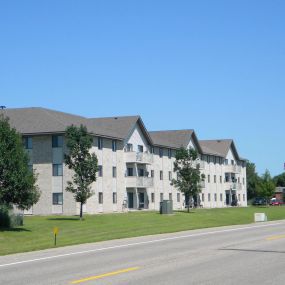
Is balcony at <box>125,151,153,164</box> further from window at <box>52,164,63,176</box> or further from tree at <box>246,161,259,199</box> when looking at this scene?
tree at <box>246,161,259,199</box>

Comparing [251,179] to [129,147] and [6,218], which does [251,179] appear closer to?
[129,147]

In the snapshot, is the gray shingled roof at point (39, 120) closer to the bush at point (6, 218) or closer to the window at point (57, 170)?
the window at point (57, 170)

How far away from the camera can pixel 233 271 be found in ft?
44.2

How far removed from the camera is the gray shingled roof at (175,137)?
77312mm

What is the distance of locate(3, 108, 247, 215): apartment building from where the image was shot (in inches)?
2175

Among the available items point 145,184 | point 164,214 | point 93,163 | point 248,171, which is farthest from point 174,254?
point 248,171

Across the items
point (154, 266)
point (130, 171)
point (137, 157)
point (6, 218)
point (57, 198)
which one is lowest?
point (154, 266)

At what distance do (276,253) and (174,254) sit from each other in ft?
10.4

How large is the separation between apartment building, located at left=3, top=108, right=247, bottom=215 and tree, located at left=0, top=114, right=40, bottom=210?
19.0 meters

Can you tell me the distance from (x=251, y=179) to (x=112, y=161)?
9212cm

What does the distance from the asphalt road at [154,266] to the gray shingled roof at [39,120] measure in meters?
35.1

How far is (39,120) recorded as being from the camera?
57.4 meters

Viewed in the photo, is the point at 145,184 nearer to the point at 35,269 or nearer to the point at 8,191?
the point at 8,191

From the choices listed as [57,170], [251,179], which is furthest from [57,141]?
[251,179]
